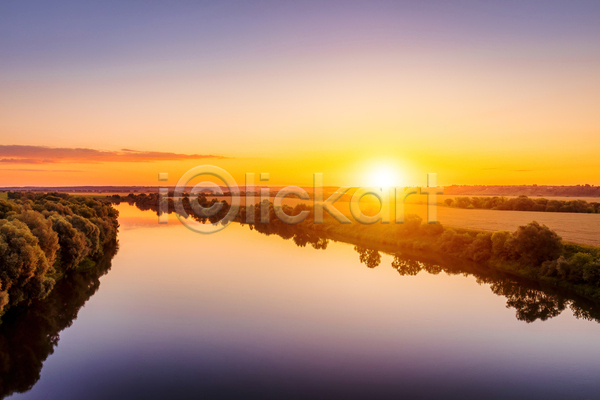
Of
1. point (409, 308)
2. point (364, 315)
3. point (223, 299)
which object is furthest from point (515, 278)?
point (223, 299)

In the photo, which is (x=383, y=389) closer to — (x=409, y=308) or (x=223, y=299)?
(x=409, y=308)

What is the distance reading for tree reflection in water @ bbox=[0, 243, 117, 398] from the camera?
39.2 ft

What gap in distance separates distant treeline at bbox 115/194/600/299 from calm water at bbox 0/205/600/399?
1850 millimetres

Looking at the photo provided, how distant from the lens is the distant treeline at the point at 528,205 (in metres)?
44.1

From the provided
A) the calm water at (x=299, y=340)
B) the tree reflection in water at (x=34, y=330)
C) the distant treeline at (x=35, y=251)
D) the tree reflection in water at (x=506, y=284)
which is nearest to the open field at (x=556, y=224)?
the tree reflection in water at (x=506, y=284)

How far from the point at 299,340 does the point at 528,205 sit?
4516cm

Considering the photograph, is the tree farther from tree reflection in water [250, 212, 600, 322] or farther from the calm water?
the calm water

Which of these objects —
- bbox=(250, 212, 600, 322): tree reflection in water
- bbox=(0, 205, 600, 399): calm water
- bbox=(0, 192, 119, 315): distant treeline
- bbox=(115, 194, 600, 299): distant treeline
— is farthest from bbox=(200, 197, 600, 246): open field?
bbox=(0, 192, 119, 315): distant treeline

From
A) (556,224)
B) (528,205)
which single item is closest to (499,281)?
(556,224)

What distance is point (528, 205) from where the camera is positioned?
49.0 m

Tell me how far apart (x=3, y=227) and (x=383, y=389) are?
51.0ft

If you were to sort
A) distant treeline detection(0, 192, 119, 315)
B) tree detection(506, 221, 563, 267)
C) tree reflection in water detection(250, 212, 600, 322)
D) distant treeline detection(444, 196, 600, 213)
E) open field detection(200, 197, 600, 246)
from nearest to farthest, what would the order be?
distant treeline detection(0, 192, 119, 315)
tree reflection in water detection(250, 212, 600, 322)
tree detection(506, 221, 563, 267)
open field detection(200, 197, 600, 246)
distant treeline detection(444, 196, 600, 213)

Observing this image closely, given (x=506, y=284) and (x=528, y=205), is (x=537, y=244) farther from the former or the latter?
(x=528, y=205)

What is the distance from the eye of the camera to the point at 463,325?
1602 cm
